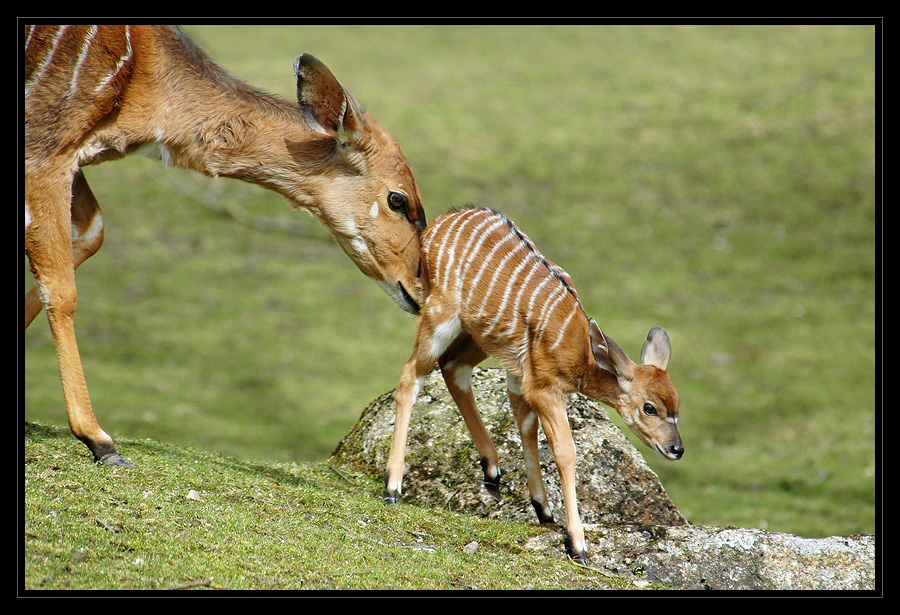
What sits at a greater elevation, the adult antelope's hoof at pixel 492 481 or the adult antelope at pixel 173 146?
the adult antelope at pixel 173 146

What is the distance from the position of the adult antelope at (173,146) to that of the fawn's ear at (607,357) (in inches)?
59.7

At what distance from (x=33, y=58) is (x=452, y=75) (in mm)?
20727

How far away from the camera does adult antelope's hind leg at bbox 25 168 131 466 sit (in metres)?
6.16

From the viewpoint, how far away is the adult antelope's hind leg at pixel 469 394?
25.1 ft

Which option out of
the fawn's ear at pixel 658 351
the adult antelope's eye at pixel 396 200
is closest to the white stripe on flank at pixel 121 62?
the adult antelope's eye at pixel 396 200

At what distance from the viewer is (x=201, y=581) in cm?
480

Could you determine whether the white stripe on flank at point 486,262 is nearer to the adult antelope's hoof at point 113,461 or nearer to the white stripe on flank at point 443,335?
the white stripe on flank at point 443,335

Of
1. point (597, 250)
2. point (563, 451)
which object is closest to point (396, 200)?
point (563, 451)

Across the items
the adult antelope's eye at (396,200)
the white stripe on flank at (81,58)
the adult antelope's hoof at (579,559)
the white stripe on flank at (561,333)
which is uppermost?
the adult antelope's eye at (396,200)

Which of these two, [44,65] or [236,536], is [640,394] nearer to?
[236,536]

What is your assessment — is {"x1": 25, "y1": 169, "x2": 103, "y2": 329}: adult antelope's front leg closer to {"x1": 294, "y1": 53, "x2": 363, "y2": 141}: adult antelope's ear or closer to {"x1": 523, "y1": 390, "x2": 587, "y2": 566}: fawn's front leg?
{"x1": 294, "y1": 53, "x2": 363, "y2": 141}: adult antelope's ear

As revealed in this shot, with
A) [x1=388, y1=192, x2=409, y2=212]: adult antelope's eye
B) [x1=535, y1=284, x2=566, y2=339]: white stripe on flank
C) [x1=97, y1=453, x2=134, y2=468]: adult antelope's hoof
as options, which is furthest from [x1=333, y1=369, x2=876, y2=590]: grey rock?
[x1=97, y1=453, x2=134, y2=468]: adult antelope's hoof

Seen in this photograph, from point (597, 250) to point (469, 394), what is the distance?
44.7 ft
